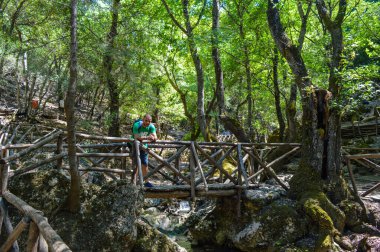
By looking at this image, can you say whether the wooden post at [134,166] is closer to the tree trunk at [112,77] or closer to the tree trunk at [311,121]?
the tree trunk at [112,77]

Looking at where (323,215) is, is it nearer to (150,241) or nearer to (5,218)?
(150,241)

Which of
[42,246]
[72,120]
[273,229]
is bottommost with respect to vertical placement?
[273,229]

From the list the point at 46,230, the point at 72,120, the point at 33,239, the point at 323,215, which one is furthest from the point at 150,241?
the point at 323,215

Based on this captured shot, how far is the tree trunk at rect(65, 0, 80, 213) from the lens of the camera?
468 cm

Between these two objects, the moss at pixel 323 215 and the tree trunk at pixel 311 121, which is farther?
the tree trunk at pixel 311 121

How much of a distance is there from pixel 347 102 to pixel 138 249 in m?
5.80

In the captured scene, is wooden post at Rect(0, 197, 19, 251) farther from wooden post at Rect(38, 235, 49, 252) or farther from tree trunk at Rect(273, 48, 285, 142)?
tree trunk at Rect(273, 48, 285, 142)

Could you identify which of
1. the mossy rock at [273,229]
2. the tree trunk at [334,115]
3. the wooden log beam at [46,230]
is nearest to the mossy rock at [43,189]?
the wooden log beam at [46,230]

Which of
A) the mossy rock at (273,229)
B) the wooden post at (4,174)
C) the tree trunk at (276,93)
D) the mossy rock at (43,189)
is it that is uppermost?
the tree trunk at (276,93)

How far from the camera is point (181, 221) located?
11.3m

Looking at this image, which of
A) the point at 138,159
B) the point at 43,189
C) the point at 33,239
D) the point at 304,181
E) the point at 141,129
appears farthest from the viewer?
the point at 304,181

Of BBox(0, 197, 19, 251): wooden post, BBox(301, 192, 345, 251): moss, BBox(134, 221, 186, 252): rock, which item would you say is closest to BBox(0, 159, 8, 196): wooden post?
BBox(0, 197, 19, 251): wooden post

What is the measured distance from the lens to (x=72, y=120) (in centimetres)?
480

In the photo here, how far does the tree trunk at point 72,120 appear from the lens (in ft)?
15.4
